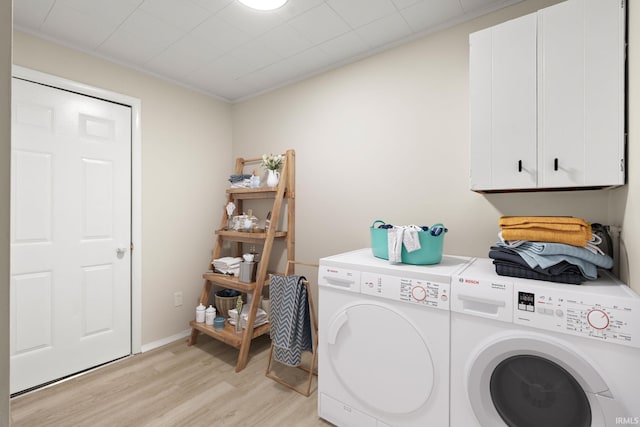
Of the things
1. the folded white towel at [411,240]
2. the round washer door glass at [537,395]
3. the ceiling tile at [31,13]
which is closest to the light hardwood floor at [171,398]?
the round washer door glass at [537,395]

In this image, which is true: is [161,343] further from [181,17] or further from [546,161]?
[546,161]

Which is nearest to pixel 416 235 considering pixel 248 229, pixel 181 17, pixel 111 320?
pixel 248 229

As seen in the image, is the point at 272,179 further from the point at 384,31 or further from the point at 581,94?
the point at 581,94

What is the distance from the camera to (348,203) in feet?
7.68

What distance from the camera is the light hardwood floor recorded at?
68.1 inches

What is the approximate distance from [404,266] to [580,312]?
26.6 inches

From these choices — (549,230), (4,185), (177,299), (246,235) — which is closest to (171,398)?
(177,299)

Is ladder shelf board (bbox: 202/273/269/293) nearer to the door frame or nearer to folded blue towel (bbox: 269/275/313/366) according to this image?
folded blue towel (bbox: 269/275/313/366)

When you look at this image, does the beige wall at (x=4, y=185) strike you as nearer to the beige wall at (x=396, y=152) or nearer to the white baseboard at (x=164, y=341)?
the beige wall at (x=396, y=152)

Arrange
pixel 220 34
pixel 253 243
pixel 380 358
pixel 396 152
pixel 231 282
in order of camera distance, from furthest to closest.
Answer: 1. pixel 253 243
2. pixel 231 282
3. pixel 396 152
4. pixel 220 34
5. pixel 380 358

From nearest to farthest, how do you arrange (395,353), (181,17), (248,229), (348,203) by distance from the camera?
1. (395,353)
2. (181,17)
3. (348,203)
4. (248,229)

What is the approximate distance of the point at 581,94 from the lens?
1.25 metres

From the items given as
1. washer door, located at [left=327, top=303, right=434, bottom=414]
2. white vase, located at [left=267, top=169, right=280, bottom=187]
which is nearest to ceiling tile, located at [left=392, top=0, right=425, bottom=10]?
white vase, located at [left=267, top=169, right=280, bottom=187]

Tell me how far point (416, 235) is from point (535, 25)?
1.08 m
